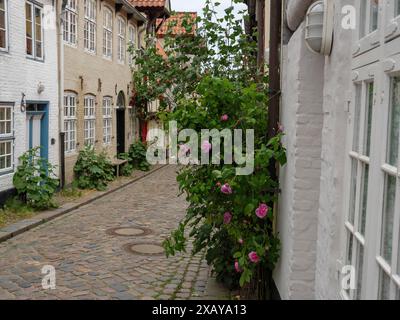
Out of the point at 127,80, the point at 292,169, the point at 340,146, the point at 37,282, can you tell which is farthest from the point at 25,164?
the point at 127,80

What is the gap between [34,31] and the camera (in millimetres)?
10984

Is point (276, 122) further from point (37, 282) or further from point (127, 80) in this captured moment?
point (127, 80)

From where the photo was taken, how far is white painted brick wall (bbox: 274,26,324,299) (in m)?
3.71

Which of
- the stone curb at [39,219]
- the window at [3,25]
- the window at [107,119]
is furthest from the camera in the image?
the window at [107,119]

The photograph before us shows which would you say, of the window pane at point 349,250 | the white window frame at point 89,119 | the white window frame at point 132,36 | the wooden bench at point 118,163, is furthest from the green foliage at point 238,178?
the white window frame at point 132,36

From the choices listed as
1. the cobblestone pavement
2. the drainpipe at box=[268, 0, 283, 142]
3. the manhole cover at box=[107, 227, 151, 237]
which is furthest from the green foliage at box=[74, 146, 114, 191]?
the drainpipe at box=[268, 0, 283, 142]

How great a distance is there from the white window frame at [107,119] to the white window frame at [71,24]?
3282 mm

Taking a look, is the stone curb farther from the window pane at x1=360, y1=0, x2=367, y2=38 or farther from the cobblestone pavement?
the window pane at x1=360, y1=0, x2=367, y2=38

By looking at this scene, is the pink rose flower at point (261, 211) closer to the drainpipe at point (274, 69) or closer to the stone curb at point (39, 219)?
the drainpipe at point (274, 69)

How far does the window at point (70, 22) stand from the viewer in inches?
517

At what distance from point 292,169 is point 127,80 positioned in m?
16.4

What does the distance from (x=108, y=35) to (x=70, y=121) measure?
498 cm

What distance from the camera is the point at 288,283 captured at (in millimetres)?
3855

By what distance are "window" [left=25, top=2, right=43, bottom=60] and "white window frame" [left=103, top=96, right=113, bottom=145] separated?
5285mm
